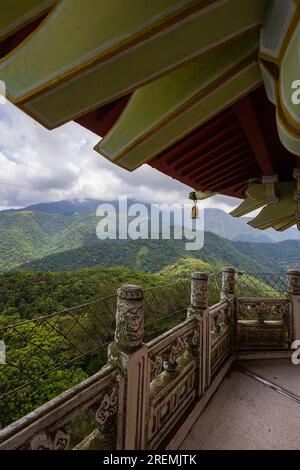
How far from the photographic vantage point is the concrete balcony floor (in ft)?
9.12

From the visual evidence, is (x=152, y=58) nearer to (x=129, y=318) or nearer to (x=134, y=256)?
(x=129, y=318)

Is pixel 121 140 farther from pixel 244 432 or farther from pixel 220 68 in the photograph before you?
pixel 244 432

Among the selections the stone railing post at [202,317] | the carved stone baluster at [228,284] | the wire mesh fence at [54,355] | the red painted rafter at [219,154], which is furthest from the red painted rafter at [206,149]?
the wire mesh fence at [54,355]

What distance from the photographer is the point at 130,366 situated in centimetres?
206

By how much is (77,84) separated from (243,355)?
17.4ft

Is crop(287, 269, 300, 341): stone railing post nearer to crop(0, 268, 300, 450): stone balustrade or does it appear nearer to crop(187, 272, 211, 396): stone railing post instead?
crop(0, 268, 300, 450): stone balustrade

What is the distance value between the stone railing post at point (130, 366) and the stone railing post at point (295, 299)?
4.06 metres

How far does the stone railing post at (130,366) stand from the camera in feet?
6.69

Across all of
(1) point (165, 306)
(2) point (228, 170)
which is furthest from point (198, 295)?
(1) point (165, 306)

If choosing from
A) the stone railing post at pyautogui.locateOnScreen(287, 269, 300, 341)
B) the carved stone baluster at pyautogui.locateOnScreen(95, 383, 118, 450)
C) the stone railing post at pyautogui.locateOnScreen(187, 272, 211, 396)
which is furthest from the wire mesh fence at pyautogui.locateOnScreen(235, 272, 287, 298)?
the carved stone baluster at pyautogui.locateOnScreen(95, 383, 118, 450)

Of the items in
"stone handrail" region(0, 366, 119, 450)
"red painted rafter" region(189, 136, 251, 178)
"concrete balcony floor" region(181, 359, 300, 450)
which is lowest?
"concrete balcony floor" region(181, 359, 300, 450)

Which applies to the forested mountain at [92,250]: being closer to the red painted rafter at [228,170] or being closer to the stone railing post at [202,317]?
the stone railing post at [202,317]

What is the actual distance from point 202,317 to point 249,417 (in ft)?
4.47

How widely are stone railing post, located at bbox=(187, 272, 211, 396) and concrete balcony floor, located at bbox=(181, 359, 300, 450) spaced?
389 millimetres
